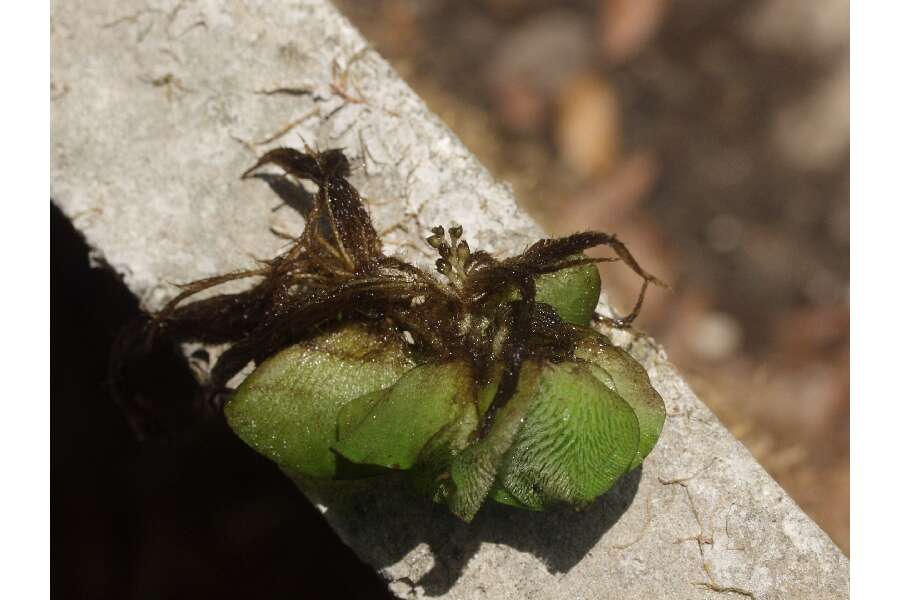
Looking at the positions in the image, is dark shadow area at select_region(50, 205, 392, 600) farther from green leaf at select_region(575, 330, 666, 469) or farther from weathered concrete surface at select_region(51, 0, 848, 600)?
green leaf at select_region(575, 330, 666, 469)

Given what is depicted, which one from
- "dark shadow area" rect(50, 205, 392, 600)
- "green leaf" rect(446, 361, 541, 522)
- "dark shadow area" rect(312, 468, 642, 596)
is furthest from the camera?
"dark shadow area" rect(50, 205, 392, 600)

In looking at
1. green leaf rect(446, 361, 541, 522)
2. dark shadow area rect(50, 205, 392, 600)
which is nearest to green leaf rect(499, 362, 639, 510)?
green leaf rect(446, 361, 541, 522)

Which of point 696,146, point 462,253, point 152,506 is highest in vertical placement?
point 696,146

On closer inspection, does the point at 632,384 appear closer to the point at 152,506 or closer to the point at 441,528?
the point at 441,528

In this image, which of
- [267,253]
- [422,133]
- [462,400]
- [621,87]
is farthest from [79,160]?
[621,87]

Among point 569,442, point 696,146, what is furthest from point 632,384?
point 696,146

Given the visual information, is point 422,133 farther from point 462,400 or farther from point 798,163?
point 798,163
